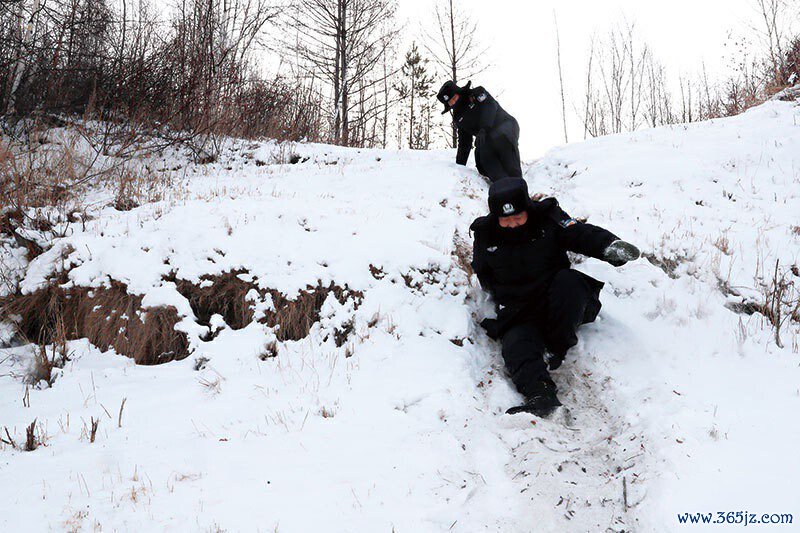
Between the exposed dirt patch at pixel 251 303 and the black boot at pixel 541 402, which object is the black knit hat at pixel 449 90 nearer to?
the exposed dirt patch at pixel 251 303

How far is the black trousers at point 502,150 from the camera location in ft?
21.4

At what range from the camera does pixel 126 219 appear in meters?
4.55

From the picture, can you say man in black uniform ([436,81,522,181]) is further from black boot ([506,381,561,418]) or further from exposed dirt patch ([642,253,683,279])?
black boot ([506,381,561,418])

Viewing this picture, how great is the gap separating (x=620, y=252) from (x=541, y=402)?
47.8 inches

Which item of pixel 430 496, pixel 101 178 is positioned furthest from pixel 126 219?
pixel 430 496

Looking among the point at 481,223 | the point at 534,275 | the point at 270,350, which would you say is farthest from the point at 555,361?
the point at 270,350

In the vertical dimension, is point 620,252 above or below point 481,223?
below

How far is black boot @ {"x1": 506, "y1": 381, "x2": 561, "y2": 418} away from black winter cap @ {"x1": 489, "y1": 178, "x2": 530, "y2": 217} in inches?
53.7

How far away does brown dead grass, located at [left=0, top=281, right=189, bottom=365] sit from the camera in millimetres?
3408

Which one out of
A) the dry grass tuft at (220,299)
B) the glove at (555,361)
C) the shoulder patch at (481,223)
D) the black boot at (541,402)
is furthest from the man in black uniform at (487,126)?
the dry grass tuft at (220,299)

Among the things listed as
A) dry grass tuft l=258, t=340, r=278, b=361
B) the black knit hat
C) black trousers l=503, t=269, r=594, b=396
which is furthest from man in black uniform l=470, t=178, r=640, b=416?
the black knit hat

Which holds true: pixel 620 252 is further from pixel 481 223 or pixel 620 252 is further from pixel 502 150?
pixel 502 150

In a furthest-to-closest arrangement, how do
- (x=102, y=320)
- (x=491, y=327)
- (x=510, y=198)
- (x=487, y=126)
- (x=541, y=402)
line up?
1. (x=487, y=126)
2. (x=491, y=327)
3. (x=102, y=320)
4. (x=510, y=198)
5. (x=541, y=402)

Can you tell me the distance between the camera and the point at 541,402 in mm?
2805
